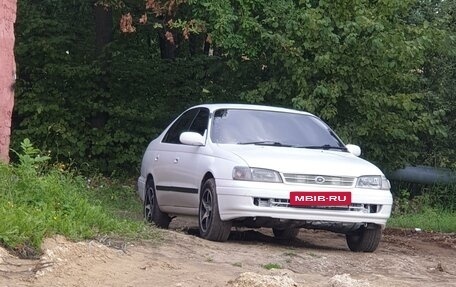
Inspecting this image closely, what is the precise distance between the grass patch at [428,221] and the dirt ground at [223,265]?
3.42 metres

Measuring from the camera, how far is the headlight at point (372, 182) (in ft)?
30.1

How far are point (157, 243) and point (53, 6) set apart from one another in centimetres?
1214

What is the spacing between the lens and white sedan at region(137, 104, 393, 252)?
8.93 m

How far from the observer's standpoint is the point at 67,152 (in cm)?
1867

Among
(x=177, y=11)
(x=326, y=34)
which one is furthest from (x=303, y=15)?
(x=177, y=11)

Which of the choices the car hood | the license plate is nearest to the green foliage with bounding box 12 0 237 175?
the car hood

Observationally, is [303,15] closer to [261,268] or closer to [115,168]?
[115,168]

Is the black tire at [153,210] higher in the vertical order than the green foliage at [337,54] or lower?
lower

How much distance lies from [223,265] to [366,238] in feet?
7.96

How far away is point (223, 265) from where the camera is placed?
301 inches

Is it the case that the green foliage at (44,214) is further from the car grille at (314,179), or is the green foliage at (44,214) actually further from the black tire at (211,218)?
the car grille at (314,179)

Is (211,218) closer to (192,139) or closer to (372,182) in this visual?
(192,139)

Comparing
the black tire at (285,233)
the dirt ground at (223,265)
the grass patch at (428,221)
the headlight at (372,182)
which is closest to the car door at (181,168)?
the dirt ground at (223,265)

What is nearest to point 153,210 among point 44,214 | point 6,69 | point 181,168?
point 181,168
